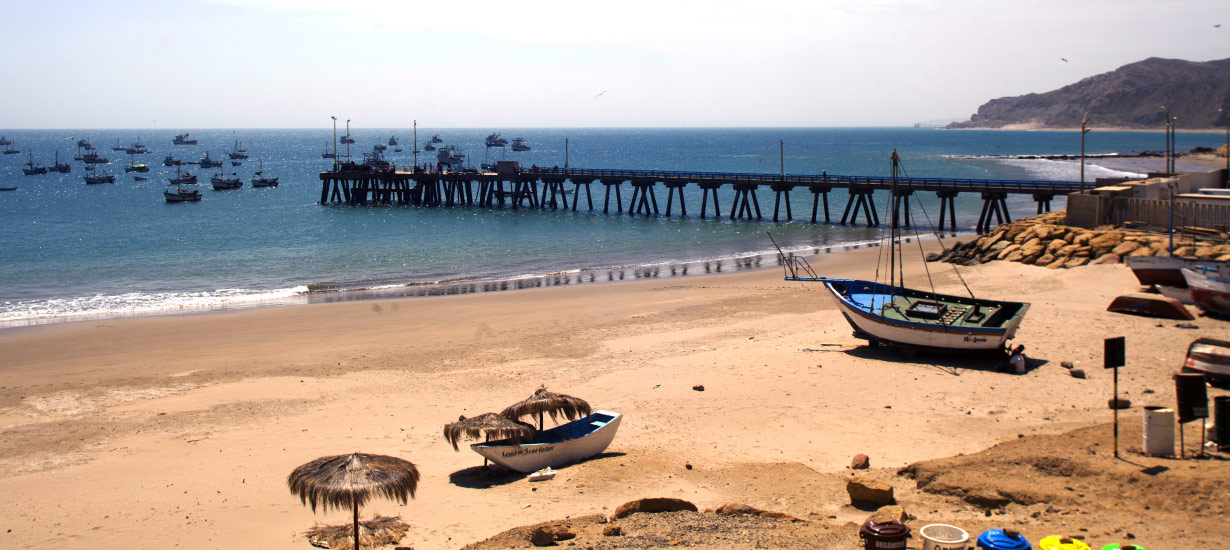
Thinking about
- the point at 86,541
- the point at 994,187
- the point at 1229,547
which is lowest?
the point at 86,541

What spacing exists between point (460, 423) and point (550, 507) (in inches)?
83.9

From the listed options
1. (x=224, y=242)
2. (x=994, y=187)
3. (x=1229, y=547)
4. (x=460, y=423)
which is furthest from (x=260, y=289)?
(x=994, y=187)

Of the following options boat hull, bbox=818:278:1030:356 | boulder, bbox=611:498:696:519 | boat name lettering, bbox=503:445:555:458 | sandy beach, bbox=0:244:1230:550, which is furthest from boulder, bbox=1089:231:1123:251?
boulder, bbox=611:498:696:519

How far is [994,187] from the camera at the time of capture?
4578cm

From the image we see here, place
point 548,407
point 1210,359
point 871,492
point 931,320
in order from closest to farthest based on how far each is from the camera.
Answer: point 871,492 → point 548,407 → point 1210,359 → point 931,320

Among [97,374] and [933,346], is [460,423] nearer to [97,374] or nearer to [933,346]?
[933,346]

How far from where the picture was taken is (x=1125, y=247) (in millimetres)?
28250

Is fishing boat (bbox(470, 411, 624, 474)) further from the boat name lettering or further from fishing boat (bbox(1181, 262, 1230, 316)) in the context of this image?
fishing boat (bbox(1181, 262, 1230, 316))

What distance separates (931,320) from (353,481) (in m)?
13.2

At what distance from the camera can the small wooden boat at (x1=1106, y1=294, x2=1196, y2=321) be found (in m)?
20.2

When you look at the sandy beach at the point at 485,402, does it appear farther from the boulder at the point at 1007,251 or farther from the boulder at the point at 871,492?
the boulder at the point at 1007,251

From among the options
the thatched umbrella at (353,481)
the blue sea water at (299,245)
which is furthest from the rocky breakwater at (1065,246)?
the thatched umbrella at (353,481)

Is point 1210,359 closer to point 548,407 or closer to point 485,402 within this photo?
point 548,407

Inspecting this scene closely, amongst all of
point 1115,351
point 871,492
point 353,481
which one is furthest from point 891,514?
point 353,481
